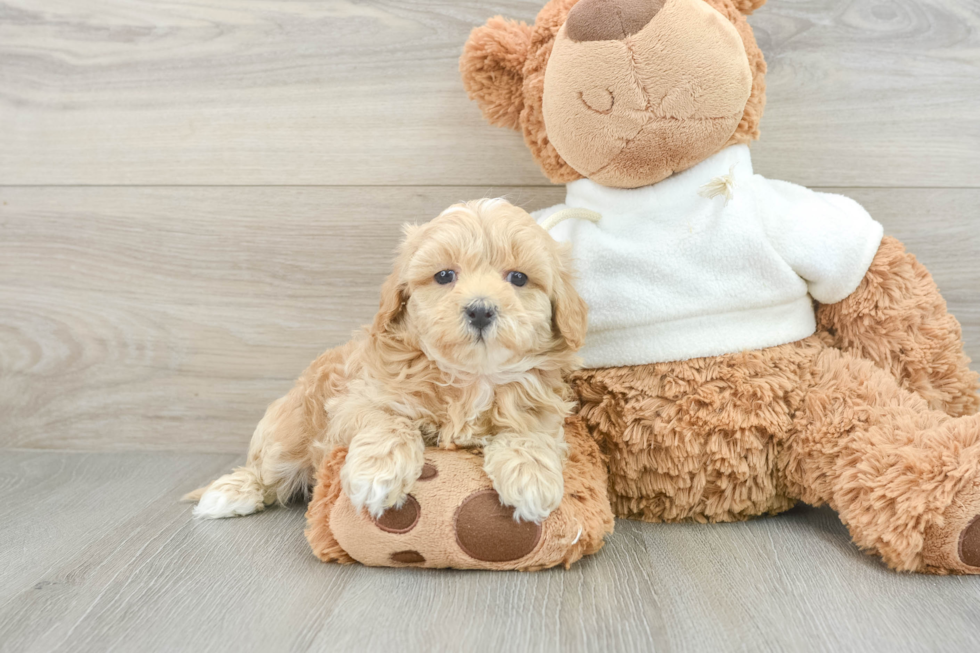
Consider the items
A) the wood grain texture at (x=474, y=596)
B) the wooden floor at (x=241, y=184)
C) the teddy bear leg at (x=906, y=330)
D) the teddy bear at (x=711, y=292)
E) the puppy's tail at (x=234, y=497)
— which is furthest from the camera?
the wooden floor at (x=241, y=184)

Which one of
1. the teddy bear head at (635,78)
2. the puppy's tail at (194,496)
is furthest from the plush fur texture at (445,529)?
the teddy bear head at (635,78)

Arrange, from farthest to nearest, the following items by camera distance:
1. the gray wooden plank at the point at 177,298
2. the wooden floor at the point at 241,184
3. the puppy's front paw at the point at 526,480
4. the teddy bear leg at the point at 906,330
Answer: the gray wooden plank at the point at 177,298, the wooden floor at the point at 241,184, the teddy bear leg at the point at 906,330, the puppy's front paw at the point at 526,480

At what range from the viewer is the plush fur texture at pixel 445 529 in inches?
38.0

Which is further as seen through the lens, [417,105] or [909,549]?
[417,105]

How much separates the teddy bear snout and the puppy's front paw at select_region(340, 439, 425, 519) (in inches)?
25.2

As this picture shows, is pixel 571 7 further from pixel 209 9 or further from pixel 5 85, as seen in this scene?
pixel 5 85

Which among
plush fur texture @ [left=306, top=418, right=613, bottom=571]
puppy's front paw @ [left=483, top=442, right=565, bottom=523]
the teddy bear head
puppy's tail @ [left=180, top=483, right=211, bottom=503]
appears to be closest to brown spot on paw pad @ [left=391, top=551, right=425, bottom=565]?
plush fur texture @ [left=306, top=418, right=613, bottom=571]

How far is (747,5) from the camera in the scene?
118 cm

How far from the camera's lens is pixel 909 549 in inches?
37.3

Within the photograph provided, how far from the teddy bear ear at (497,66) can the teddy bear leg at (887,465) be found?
2.18 feet

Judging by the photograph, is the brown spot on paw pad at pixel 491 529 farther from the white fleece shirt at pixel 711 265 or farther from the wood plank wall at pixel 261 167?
the wood plank wall at pixel 261 167

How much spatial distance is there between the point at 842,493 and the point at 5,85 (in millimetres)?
1803

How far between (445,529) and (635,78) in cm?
68

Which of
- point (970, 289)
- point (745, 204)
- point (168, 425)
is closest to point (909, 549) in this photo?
point (745, 204)
